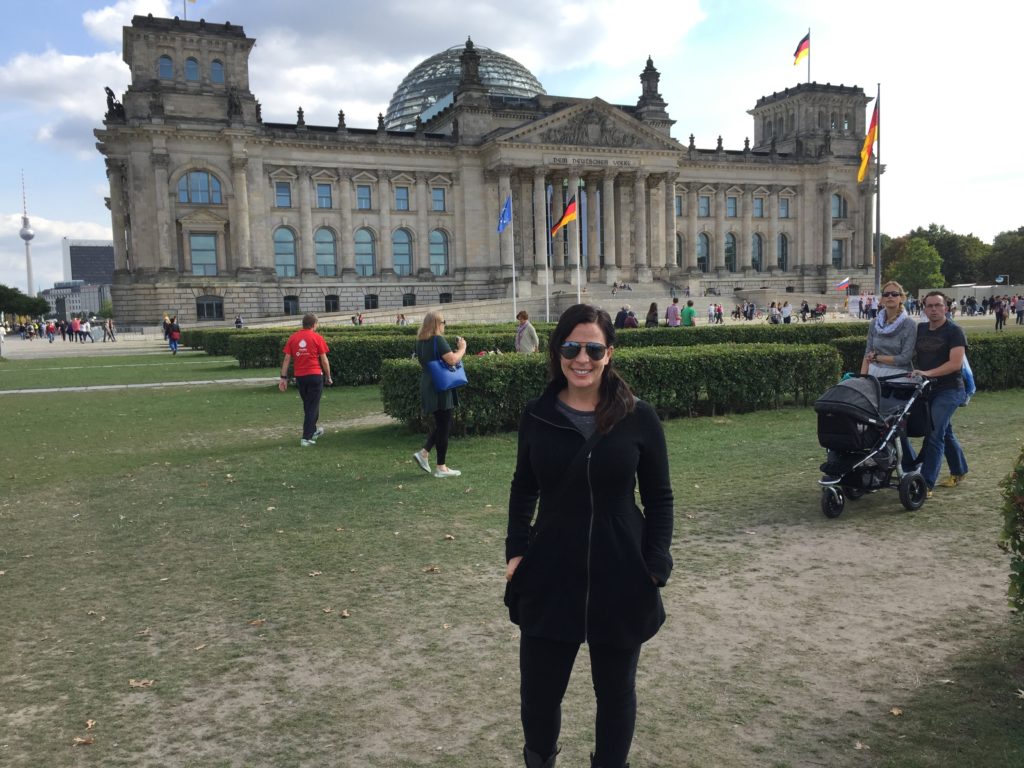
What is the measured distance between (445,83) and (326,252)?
2893 centimetres

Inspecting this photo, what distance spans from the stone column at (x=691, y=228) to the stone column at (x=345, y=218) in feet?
108

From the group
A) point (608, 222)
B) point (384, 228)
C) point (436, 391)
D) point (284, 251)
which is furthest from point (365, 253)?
point (436, 391)

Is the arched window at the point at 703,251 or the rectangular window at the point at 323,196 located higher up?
the rectangular window at the point at 323,196

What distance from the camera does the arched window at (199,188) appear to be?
61.8 m

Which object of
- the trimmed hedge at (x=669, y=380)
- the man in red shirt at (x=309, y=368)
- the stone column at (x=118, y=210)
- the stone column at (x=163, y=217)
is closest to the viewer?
the man in red shirt at (x=309, y=368)

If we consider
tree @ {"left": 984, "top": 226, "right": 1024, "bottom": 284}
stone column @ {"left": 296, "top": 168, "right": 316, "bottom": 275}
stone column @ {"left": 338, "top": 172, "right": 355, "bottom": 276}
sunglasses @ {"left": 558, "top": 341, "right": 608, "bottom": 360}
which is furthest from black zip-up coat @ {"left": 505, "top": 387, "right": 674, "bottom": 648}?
tree @ {"left": 984, "top": 226, "right": 1024, "bottom": 284}

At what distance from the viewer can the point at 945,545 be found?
286 inches

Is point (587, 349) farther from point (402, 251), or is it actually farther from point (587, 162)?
point (587, 162)

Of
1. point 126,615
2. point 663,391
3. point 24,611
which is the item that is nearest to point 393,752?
point 126,615

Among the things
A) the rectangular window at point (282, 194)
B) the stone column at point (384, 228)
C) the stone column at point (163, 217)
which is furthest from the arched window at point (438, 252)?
the stone column at point (163, 217)

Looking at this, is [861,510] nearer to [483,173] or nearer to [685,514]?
[685,514]

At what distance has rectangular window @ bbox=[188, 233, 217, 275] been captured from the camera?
62969mm

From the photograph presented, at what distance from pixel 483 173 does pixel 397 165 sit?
754cm

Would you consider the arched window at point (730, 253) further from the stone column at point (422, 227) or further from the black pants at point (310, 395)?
the black pants at point (310, 395)
